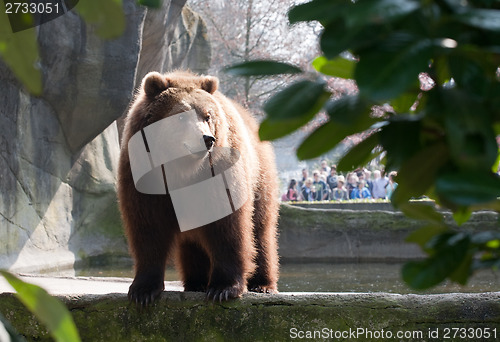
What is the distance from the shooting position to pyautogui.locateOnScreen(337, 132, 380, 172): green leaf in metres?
0.97

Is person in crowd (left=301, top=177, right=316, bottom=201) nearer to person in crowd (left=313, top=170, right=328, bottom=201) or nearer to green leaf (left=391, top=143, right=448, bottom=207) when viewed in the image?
person in crowd (left=313, top=170, right=328, bottom=201)

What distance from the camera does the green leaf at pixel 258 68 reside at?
0.78 meters

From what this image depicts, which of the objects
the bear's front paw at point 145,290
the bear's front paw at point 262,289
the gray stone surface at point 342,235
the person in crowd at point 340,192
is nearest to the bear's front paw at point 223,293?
the bear's front paw at point 145,290

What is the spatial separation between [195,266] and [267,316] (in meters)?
1.14

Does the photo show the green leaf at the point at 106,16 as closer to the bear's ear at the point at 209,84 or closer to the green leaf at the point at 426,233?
the green leaf at the point at 426,233

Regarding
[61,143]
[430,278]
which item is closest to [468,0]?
[430,278]

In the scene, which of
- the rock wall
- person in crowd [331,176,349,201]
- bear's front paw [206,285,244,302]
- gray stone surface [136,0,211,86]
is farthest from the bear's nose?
person in crowd [331,176,349,201]

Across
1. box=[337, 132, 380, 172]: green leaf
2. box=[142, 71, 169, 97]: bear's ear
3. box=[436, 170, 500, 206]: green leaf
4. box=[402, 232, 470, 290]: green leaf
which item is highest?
box=[142, 71, 169, 97]: bear's ear

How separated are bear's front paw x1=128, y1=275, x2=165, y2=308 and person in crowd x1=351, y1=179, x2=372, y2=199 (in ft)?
46.1

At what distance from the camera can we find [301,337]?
10.8ft

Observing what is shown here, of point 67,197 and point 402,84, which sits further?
point 67,197

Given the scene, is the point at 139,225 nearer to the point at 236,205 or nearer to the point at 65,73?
the point at 236,205

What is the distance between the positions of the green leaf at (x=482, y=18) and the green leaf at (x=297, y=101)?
194mm

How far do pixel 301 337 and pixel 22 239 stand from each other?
7.02 meters
